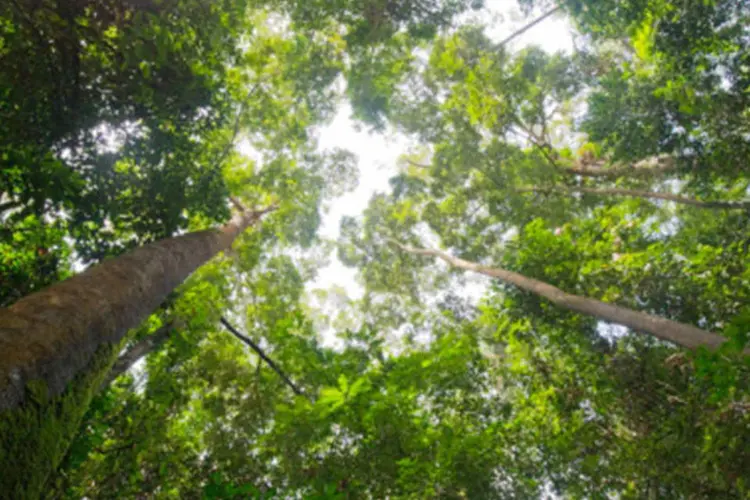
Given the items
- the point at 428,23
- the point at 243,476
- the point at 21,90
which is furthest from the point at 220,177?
the point at 428,23

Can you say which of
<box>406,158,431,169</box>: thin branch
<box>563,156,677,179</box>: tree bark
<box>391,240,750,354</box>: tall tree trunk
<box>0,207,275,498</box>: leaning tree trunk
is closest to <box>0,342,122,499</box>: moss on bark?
<box>0,207,275,498</box>: leaning tree trunk

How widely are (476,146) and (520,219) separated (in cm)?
271

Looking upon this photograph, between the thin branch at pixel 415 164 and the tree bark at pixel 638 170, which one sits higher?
the thin branch at pixel 415 164

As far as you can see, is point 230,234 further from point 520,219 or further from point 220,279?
point 520,219

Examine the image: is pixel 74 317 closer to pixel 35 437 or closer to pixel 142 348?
pixel 35 437

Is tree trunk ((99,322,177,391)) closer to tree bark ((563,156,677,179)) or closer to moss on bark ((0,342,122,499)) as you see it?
moss on bark ((0,342,122,499))

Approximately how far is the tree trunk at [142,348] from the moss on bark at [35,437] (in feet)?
15.3

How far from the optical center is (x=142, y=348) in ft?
25.5

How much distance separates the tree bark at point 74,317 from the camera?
97.7 inches

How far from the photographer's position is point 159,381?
805 centimetres

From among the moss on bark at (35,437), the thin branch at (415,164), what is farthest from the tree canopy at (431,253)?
the thin branch at (415,164)

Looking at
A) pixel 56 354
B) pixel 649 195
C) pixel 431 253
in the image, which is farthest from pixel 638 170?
pixel 56 354

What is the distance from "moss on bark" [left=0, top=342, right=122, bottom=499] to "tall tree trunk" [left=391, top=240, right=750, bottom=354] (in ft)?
20.2

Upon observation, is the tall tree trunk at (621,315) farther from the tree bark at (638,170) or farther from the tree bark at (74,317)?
the tree bark at (74,317)
